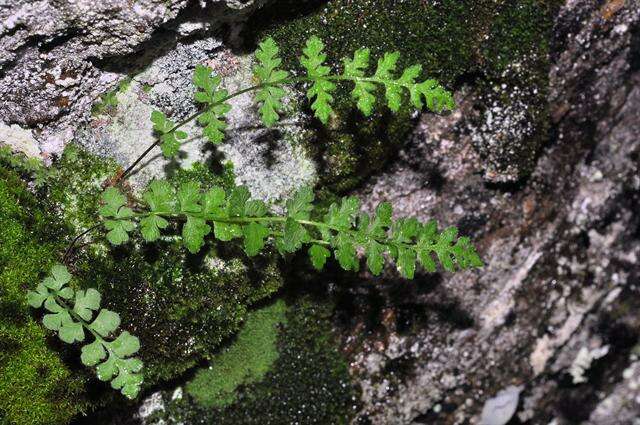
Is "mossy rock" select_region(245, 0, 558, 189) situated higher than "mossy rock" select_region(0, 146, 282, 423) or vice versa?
"mossy rock" select_region(245, 0, 558, 189)

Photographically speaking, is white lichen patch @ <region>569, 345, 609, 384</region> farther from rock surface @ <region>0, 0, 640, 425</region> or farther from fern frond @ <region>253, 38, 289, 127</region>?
fern frond @ <region>253, 38, 289, 127</region>

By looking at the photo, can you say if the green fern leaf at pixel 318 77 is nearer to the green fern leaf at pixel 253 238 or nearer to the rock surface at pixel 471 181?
the rock surface at pixel 471 181

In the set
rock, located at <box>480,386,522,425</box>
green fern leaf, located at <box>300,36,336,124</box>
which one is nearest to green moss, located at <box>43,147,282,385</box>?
green fern leaf, located at <box>300,36,336,124</box>

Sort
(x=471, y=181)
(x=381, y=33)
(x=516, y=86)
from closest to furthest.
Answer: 1. (x=381, y=33)
2. (x=516, y=86)
3. (x=471, y=181)

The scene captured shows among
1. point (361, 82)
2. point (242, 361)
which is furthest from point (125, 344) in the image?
point (361, 82)

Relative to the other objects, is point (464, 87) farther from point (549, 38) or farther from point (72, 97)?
point (72, 97)

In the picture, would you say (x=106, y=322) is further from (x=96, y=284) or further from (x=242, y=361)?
(x=242, y=361)

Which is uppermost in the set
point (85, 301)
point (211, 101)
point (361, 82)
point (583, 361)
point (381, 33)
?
point (381, 33)

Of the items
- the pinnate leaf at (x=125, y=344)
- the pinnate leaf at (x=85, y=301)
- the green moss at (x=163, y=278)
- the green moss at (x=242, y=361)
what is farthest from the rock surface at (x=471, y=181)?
the pinnate leaf at (x=125, y=344)
